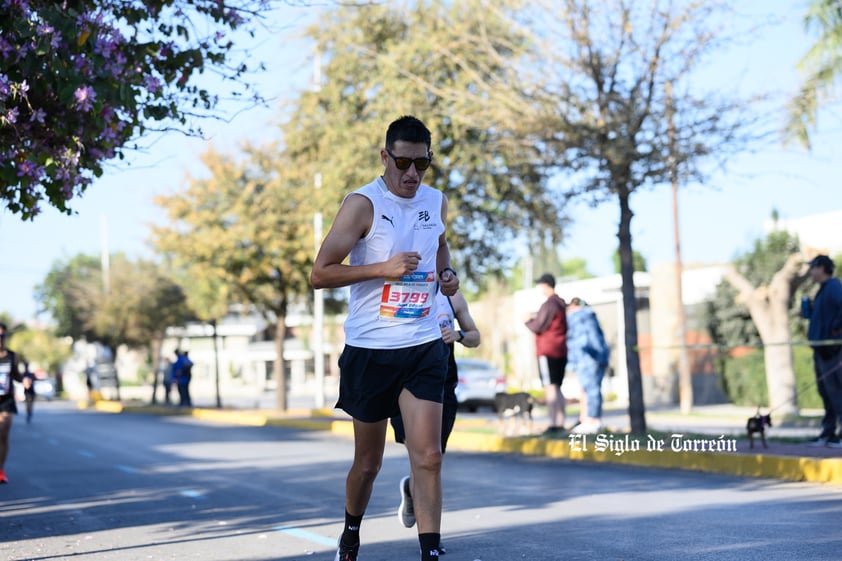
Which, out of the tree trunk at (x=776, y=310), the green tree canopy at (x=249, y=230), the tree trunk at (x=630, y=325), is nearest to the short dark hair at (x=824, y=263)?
the tree trunk at (x=630, y=325)

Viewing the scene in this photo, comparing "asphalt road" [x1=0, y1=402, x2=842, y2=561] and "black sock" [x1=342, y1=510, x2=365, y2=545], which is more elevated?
"black sock" [x1=342, y1=510, x2=365, y2=545]

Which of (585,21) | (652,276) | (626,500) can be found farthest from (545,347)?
(652,276)

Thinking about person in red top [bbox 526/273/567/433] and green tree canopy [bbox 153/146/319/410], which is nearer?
person in red top [bbox 526/273/567/433]

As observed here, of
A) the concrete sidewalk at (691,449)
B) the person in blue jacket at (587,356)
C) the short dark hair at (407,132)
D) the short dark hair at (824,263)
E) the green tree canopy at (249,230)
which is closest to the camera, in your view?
the short dark hair at (407,132)

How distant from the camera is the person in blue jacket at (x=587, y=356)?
15789mm

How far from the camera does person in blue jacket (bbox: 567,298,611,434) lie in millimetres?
15789

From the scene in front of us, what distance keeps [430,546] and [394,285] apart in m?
1.16

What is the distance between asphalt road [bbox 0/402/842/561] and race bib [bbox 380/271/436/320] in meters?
2.00

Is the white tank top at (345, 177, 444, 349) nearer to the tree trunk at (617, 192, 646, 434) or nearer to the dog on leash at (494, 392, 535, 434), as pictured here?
the tree trunk at (617, 192, 646, 434)

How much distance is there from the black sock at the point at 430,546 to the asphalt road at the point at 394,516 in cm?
159

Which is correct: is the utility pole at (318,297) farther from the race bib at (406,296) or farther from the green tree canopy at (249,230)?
the race bib at (406,296)

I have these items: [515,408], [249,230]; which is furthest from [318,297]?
[515,408]

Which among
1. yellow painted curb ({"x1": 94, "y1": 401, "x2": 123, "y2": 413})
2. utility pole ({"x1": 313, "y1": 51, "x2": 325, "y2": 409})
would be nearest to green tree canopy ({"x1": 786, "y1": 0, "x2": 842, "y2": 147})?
utility pole ({"x1": 313, "y1": 51, "x2": 325, "y2": 409})

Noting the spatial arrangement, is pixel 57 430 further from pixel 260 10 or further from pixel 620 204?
pixel 260 10
